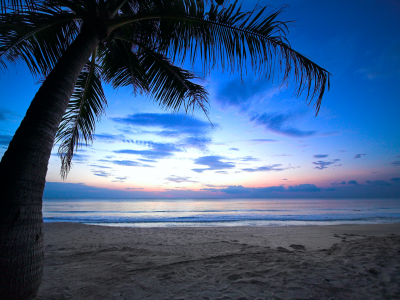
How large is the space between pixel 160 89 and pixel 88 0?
77.1 inches

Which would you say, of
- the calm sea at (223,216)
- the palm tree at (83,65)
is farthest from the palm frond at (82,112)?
the calm sea at (223,216)

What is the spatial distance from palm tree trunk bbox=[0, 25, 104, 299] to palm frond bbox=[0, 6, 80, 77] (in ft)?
4.74

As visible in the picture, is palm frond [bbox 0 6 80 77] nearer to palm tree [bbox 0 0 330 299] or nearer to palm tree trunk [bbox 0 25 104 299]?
palm tree [bbox 0 0 330 299]

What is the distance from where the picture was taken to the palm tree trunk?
1.68 m

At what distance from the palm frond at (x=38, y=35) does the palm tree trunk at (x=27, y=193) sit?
1.45m

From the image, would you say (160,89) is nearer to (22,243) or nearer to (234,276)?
(22,243)

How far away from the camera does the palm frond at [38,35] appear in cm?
287

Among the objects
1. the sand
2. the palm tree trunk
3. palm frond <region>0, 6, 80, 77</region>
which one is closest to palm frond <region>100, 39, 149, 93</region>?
palm frond <region>0, 6, 80, 77</region>

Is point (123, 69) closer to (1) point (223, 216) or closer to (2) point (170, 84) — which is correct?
(2) point (170, 84)

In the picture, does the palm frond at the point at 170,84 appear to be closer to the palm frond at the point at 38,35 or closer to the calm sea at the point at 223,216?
the palm frond at the point at 38,35

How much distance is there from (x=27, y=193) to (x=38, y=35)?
9.01 feet

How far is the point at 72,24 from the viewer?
139 inches

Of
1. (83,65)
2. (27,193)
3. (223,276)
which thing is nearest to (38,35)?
(83,65)

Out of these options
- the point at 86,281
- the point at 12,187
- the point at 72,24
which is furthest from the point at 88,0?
the point at 86,281
